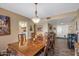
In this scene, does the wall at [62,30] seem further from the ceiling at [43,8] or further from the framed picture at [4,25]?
the framed picture at [4,25]

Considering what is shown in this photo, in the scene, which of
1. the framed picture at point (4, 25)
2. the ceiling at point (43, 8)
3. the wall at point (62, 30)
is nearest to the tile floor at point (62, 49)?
the wall at point (62, 30)

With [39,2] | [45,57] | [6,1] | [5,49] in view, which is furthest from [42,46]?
[6,1]

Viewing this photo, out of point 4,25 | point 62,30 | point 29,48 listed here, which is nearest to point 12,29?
point 4,25

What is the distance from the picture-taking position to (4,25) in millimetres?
1801

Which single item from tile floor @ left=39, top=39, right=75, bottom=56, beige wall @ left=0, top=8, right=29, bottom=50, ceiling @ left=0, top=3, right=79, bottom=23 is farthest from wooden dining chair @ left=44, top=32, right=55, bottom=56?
beige wall @ left=0, top=8, right=29, bottom=50

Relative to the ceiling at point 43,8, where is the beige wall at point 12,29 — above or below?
below

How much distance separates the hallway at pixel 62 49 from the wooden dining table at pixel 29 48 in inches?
10.2

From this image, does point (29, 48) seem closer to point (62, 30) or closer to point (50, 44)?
point (50, 44)

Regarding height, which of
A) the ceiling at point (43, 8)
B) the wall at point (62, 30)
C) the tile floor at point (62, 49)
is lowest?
the tile floor at point (62, 49)

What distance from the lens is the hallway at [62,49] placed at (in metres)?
1.80

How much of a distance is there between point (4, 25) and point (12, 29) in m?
0.14

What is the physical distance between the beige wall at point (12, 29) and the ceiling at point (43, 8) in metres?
0.07

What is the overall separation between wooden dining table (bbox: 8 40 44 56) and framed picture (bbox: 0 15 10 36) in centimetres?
23

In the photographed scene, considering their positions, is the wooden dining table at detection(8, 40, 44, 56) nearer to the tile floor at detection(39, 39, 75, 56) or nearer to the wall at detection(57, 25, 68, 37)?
the tile floor at detection(39, 39, 75, 56)
